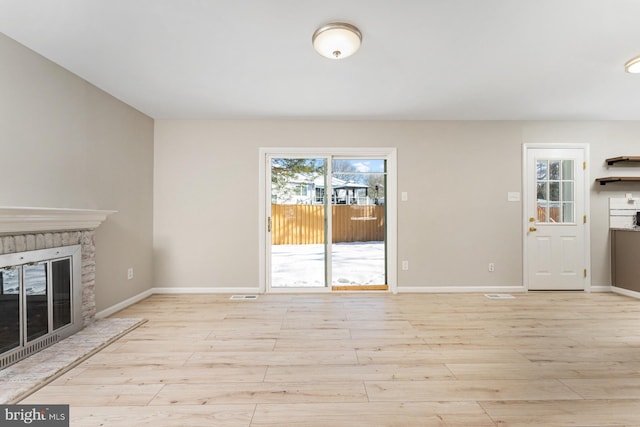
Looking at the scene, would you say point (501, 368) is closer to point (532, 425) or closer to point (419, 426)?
point (532, 425)

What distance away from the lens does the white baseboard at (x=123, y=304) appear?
3286mm

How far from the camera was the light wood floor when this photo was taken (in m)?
1.70

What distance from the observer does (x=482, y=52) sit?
2.51 m

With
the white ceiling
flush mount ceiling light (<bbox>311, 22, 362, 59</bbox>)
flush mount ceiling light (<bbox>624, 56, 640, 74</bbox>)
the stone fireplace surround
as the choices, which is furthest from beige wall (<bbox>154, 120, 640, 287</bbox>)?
flush mount ceiling light (<bbox>311, 22, 362, 59</bbox>)

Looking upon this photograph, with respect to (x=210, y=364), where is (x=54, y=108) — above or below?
above

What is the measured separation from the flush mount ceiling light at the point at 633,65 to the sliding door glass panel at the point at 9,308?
534 cm

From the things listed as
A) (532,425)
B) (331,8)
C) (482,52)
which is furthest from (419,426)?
(482,52)

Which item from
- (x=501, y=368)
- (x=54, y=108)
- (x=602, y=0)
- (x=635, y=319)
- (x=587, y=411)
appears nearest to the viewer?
(x=587, y=411)

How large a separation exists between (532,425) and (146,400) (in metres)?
2.19

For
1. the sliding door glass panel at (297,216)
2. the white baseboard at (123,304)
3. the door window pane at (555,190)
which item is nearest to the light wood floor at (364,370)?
the white baseboard at (123,304)

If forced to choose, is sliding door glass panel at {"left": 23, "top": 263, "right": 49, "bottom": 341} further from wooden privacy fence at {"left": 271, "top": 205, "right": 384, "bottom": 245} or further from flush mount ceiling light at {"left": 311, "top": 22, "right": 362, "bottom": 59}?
flush mount ceiling light at {"left": 311, "top": 22, "right": 362, "bottom": 59}

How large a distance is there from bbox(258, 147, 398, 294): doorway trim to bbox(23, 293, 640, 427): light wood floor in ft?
2.63

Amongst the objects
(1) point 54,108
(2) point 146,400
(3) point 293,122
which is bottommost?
(2) point 146,400

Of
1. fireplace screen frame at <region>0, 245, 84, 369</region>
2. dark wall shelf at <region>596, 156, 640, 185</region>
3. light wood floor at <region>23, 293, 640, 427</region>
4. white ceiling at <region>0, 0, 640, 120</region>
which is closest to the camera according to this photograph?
light wood floor at <region>23, 293, 640, 427</region>
